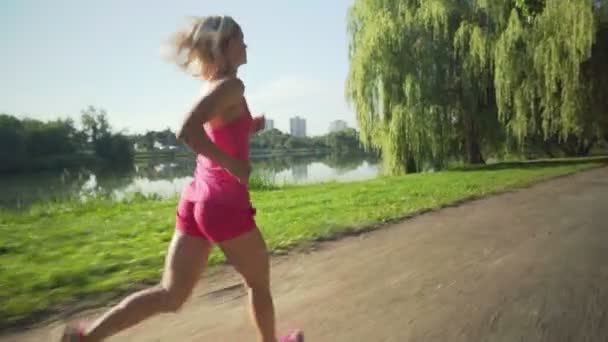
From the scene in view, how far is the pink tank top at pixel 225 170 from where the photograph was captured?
5.60 ft

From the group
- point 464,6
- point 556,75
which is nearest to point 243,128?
point 556,75

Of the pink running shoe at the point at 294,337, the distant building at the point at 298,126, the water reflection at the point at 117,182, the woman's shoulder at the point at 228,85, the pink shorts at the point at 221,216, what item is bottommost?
the pink running shoe at the point at 294,337

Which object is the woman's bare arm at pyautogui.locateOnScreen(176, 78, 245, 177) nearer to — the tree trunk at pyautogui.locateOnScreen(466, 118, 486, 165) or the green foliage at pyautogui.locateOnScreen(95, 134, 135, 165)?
the tree trunk at pyautogui.locateOnScreen(466, 118, 486, 165)

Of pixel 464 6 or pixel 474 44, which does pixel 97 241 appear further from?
pixel 464 6

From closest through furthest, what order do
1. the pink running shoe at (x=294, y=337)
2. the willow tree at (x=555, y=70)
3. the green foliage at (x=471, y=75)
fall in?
the pink running shoe at (x=294, y=337)
the willow tree at (x=555, y=70)
the green foliage at (x=471, y=75)

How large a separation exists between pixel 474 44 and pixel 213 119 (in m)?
14.4

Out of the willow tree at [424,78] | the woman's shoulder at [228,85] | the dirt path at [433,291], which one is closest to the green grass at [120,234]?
the dirt path at [433,291]

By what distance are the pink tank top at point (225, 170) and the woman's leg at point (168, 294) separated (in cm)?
22

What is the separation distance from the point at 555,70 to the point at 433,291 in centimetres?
1297

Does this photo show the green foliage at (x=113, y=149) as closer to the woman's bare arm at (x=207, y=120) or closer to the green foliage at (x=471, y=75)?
the green foliage at (x=471, y=75)

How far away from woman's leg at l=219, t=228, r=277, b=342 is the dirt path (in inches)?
20.3

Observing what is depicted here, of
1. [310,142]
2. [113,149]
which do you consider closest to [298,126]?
[310,142]

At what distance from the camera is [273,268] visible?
12.2 ft

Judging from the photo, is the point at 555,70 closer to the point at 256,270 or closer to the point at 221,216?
the point at 256,270
